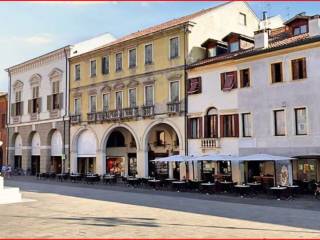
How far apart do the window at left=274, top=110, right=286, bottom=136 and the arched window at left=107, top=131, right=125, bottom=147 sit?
52.5ft

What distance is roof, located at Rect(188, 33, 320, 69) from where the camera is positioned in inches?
963

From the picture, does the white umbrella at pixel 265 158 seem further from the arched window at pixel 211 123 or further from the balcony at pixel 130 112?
the balcony at pixel 130 112

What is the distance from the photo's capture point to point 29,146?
154 ft

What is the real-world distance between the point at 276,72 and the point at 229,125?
4530mm

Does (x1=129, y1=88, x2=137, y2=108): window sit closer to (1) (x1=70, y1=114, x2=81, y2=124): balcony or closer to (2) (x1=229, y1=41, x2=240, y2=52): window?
(1) (x1=70, y1=114, x2=81, y2=124): balcony

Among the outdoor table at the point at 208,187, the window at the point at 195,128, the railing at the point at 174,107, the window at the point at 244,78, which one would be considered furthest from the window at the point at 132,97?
→ the outdoor table at the point at 208,187

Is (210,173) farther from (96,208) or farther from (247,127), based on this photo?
(96,208)

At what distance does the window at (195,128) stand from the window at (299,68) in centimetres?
730

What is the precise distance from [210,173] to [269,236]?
1767 cm

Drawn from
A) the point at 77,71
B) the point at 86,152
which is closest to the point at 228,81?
the point at 86,152

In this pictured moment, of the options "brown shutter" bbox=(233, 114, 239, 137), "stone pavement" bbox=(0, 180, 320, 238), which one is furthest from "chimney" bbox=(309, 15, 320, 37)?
"stone pavement" bbox=(0, 180, 320, 238)

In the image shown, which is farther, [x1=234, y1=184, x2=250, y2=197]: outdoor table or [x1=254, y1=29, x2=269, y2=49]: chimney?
[x1=254, y1=29, x2=269, y2=49]: chimney

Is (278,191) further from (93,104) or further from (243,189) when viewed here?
(93,104)

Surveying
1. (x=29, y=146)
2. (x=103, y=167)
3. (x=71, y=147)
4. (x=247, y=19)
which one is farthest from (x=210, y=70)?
(x=29, y=146)
